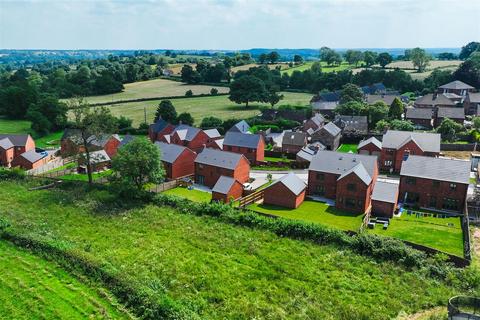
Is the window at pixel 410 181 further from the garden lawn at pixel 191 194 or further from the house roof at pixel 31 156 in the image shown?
the house roof at pixel 31 156

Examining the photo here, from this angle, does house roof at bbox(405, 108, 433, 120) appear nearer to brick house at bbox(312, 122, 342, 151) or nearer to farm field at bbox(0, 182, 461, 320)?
brick house at bbox(312, 122, 342, 151)

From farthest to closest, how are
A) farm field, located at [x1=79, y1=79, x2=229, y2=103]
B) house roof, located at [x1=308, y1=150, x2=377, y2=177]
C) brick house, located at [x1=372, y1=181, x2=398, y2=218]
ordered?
farm field, located at [x1=79, y1=79, x2=229, y2=103] → house roof, located at [x1=308, y1=150, x2=377, y2=177] → brick house, located at [x1=372, y1=181, x2=398, y2=218]

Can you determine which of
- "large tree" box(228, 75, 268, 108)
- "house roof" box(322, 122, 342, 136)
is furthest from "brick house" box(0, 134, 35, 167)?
"large tree" box(228, 75, 268, 108)

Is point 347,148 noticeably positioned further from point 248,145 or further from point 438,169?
point 438,169

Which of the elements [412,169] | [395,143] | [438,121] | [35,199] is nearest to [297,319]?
[412,169]

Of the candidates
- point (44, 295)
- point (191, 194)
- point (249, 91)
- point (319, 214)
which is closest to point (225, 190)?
point (191, 194)

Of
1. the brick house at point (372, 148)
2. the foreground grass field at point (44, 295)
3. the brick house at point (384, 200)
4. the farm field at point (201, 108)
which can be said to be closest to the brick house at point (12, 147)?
the farm field at point (201, 108)

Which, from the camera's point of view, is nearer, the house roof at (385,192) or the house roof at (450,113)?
the house roof at (385,192)
